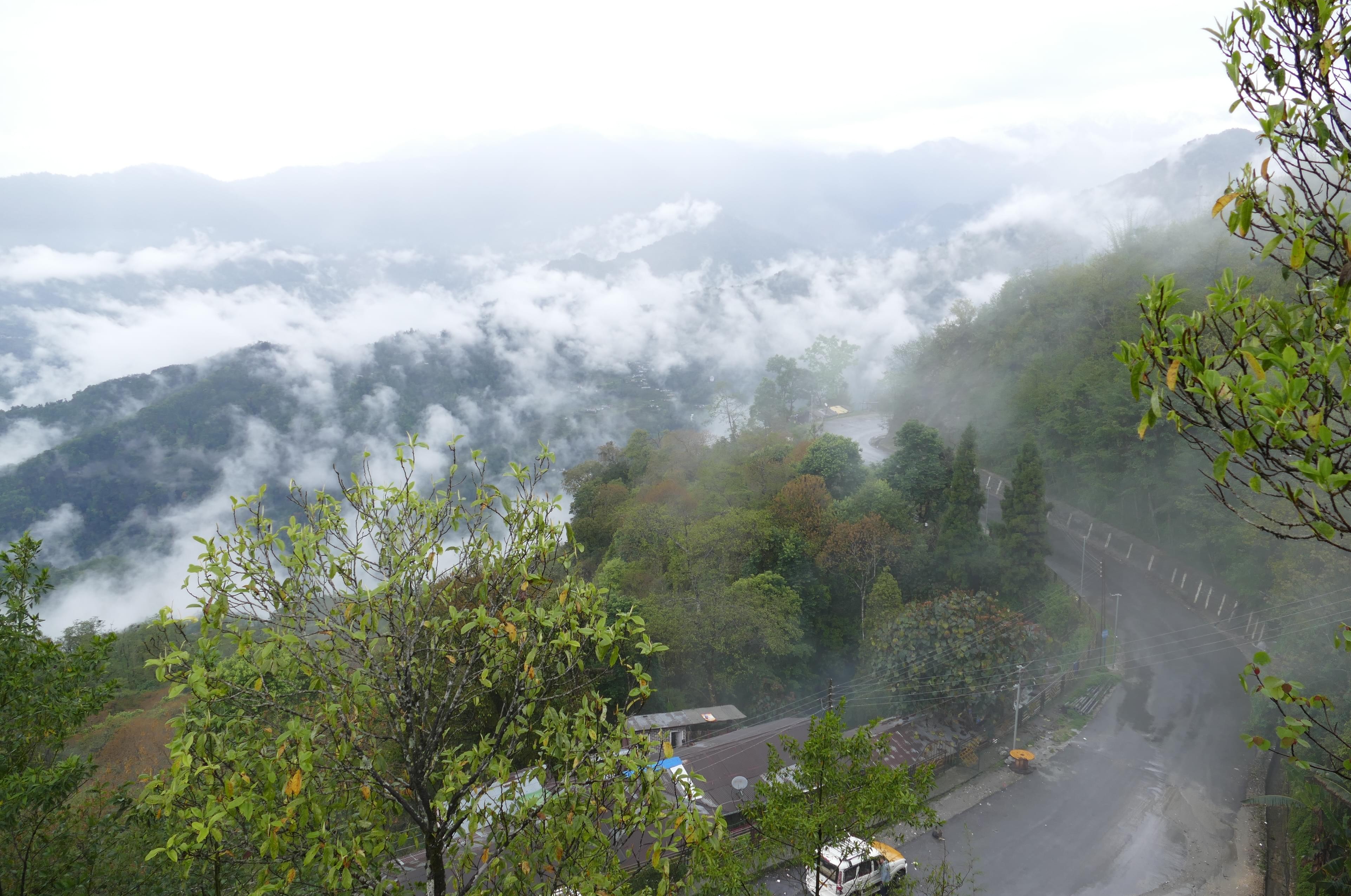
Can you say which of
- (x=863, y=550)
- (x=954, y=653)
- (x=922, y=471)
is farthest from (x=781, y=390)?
(x=954, y=653)

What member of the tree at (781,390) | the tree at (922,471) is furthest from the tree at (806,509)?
the tree at (781,390)

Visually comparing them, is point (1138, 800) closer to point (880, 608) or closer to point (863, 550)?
A: point (880, 608)

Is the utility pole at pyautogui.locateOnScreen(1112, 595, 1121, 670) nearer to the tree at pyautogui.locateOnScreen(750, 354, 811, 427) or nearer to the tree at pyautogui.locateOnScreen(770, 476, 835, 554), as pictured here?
the tree at pyautogui.locateOnScreen(770, 476, 835, 554)

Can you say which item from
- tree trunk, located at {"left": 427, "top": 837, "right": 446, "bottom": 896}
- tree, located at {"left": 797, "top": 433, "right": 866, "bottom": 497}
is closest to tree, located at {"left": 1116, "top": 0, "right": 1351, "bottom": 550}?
tree trunk, located at {"left": 427, "top": 837, "right": 446, "bottom": 896}

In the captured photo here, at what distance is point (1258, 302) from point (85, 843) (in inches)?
379

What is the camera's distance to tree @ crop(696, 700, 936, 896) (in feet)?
22.9

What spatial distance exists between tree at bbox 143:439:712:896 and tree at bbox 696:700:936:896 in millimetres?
3463

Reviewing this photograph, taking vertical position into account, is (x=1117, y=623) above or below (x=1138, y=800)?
above

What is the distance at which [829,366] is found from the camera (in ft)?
157

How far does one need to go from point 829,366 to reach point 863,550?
88.3ft

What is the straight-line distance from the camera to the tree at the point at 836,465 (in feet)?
89.2

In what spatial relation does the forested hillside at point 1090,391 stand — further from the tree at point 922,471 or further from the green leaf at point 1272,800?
the green leaf at point 1272,800

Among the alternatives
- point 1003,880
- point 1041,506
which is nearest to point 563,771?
point 1003,880

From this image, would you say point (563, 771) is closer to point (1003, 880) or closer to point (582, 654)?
point (582, 654)
